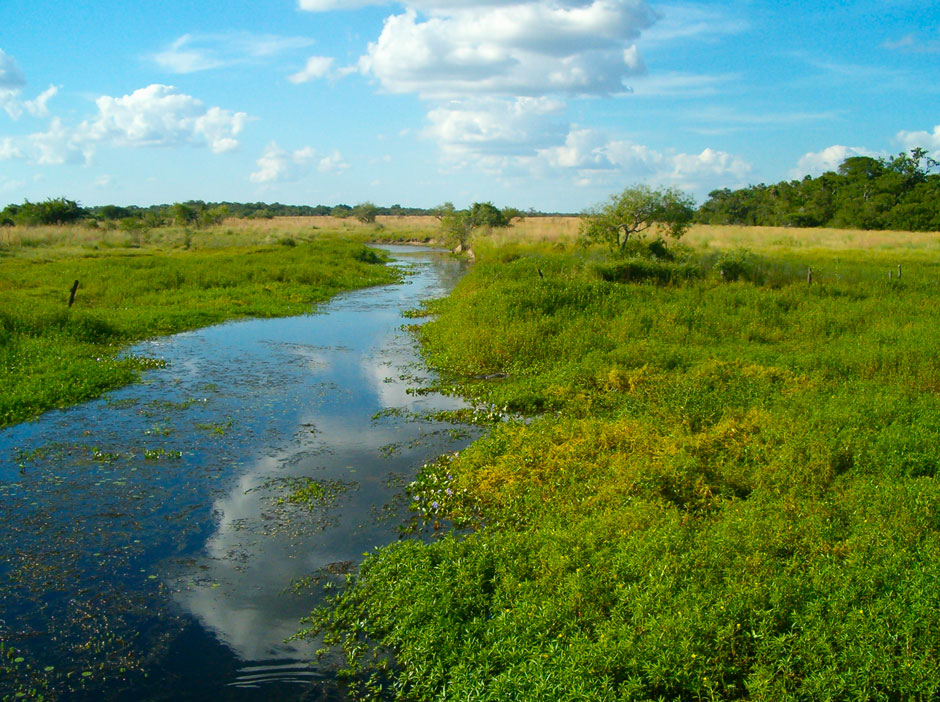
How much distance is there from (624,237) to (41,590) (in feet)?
86.9

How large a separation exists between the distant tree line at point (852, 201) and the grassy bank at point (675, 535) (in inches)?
1795

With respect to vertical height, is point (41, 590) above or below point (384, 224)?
below

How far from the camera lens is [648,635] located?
5117mm

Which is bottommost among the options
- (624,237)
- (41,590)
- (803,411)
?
(41,590)

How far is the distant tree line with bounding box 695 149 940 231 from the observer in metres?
53.6

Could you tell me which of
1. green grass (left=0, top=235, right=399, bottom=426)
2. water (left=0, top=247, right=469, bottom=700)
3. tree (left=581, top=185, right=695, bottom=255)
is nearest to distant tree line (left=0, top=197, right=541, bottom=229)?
green grass (left=0, top=235, right=399, bottom=426)

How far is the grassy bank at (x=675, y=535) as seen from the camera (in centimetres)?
497

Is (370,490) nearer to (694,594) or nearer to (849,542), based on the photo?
(694,594)

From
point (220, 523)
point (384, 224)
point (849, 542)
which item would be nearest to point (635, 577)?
point (849, 542)

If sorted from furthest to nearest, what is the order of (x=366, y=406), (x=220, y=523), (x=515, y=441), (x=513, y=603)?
(x=366, y=406), (x=515, y=441), (x=220, y=523), (x=513, y=603)

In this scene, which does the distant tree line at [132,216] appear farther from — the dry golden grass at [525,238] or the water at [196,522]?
the water at [196,522]

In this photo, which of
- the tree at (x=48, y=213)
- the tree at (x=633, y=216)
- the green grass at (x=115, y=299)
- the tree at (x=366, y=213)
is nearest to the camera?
the green grass at (x=115, y=299)

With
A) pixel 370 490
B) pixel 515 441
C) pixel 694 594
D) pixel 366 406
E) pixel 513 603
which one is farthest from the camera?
pixel 366 406

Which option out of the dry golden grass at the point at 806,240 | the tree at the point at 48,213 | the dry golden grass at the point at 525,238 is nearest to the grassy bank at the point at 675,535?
the dry golden grass at the point at 806,240
